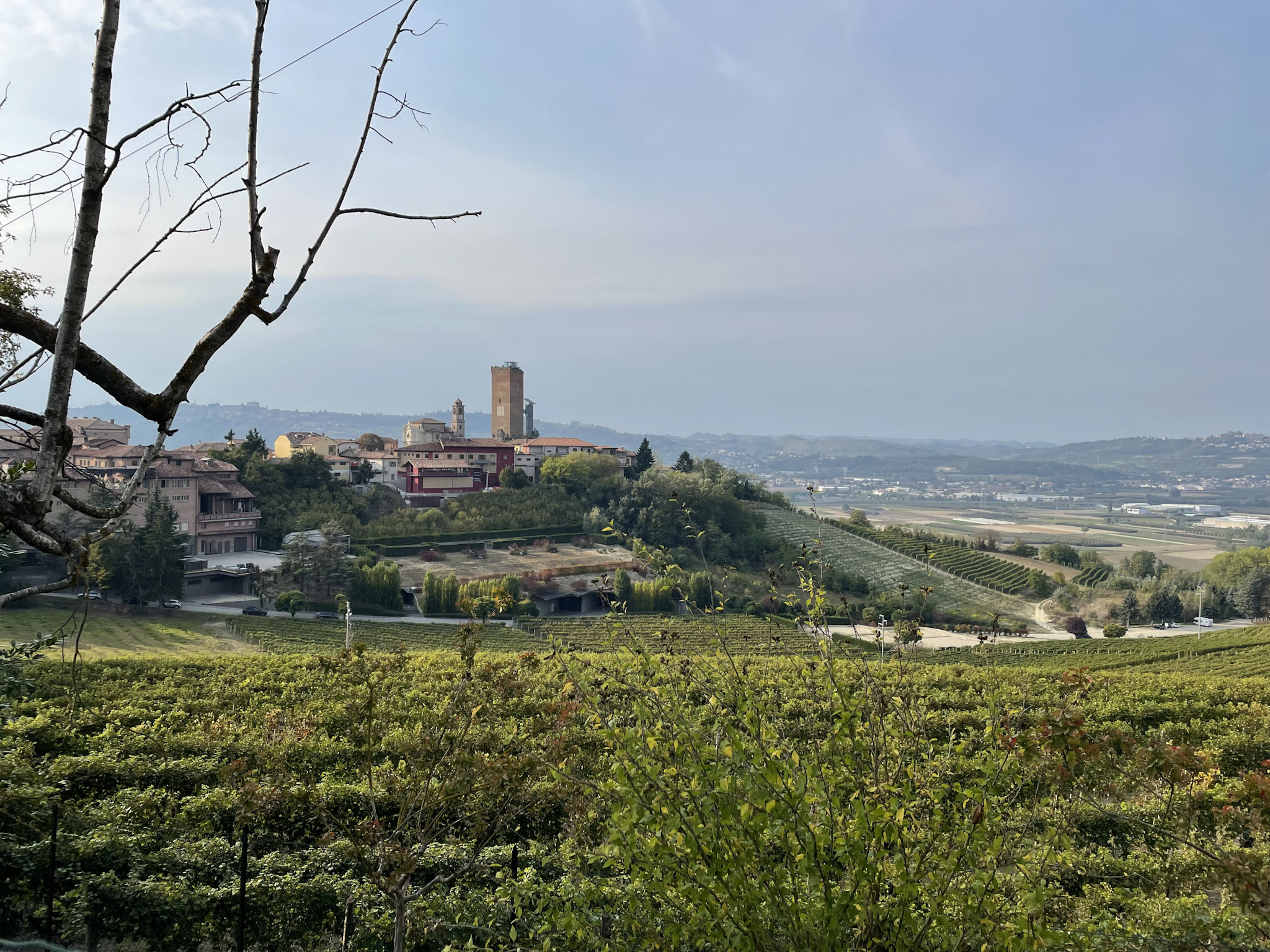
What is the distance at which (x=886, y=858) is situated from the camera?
270 cm

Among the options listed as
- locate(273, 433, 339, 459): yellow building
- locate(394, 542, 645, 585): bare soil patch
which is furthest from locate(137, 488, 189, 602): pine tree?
locate(273, 433, 339, 459): yellow building

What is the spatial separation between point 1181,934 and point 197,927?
531cm

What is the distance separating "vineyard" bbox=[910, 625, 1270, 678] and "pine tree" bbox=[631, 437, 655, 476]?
31998 millimetres

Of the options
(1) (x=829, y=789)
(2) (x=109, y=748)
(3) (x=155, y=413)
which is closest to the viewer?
(3) (x=155, y=413)

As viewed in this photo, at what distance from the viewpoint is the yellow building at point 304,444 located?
5425 cm

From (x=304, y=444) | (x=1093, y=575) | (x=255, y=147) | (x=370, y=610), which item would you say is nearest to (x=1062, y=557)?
(x=1093, y=575)

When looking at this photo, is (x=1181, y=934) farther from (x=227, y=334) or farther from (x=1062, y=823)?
(x=227, y=334)

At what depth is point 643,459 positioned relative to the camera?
62000 millimetres

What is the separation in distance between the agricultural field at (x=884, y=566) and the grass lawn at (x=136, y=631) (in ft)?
102

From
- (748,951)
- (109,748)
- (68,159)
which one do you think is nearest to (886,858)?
(748,951)

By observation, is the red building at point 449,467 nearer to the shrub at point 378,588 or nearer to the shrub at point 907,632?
the shrub at point 378,588

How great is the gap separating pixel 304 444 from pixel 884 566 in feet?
149

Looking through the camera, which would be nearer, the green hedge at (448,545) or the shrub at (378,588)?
the shrub at (378,588)

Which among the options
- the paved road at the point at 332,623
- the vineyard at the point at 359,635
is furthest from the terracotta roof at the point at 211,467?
the vineyard at the point at 359,635
